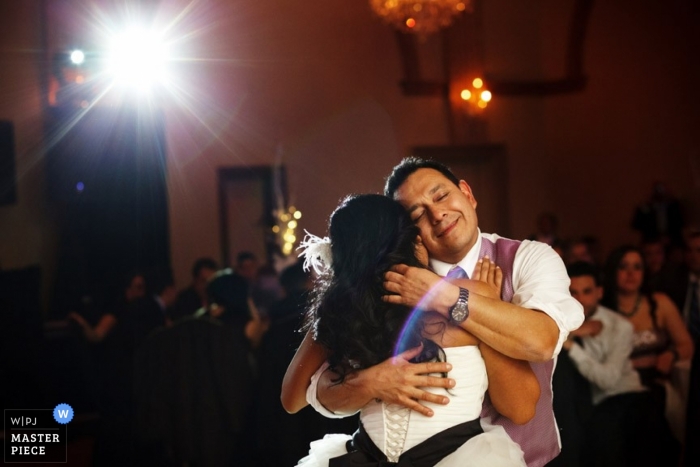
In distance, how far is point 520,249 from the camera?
2.38m

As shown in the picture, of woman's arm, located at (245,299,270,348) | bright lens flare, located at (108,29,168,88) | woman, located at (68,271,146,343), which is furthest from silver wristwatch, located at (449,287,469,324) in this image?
bright lens flare, located at (108,29,168,88)

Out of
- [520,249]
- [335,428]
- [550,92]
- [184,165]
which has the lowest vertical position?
[335,428]

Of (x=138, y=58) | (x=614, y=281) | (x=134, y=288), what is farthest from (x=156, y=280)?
(x=138, y=58)

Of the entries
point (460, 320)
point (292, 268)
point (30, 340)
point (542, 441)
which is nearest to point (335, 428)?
point (292, 268)

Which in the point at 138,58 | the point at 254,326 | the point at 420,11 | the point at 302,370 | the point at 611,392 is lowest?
the point at 611,392

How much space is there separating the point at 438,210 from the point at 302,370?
0.55 metres

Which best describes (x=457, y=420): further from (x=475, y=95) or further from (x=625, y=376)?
(x=475, y=95)

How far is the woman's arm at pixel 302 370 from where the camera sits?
89.0 inches

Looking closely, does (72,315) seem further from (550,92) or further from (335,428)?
(550,92)

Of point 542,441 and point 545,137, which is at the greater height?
point 545,137

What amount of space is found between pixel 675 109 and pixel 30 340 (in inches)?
265

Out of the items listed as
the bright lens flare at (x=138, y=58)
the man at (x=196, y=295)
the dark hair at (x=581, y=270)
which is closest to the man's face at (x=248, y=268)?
the man at (x=196, y=295)

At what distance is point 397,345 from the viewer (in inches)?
81.0

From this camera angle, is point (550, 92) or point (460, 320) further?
point (550, 92)
